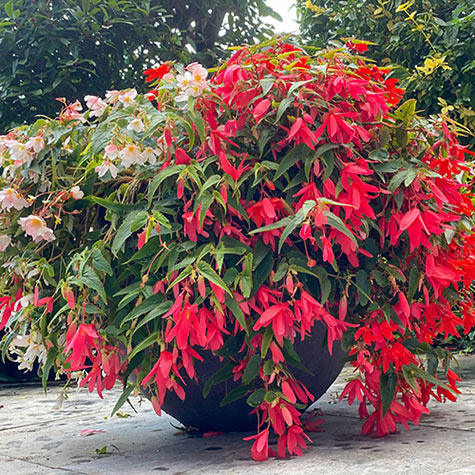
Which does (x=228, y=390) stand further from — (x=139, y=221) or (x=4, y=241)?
(x=4, y=241)

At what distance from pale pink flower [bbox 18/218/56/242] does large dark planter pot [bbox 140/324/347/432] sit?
63 cm

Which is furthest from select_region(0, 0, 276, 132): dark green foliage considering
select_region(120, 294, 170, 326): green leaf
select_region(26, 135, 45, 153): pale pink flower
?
select_region(120, 294, 170, 326): green leaf

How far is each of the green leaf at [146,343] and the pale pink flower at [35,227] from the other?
45 cm

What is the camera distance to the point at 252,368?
208cm

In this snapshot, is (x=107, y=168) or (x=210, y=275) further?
(x=107, y=168)

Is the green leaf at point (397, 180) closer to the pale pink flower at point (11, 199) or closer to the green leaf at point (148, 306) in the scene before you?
the green leaf at point (148, 306)

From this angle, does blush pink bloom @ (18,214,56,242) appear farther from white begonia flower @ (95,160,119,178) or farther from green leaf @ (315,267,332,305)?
green leaf @ (315,267,332,305)

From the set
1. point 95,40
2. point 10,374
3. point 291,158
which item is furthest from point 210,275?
point 10,374

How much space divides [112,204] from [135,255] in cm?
19

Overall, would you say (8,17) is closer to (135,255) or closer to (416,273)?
(135,255)

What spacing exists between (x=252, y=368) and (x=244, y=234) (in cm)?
40

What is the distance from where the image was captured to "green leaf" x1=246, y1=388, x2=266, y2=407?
208 centimetres

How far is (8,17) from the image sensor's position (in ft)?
14.2

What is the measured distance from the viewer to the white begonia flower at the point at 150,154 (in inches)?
82.4
